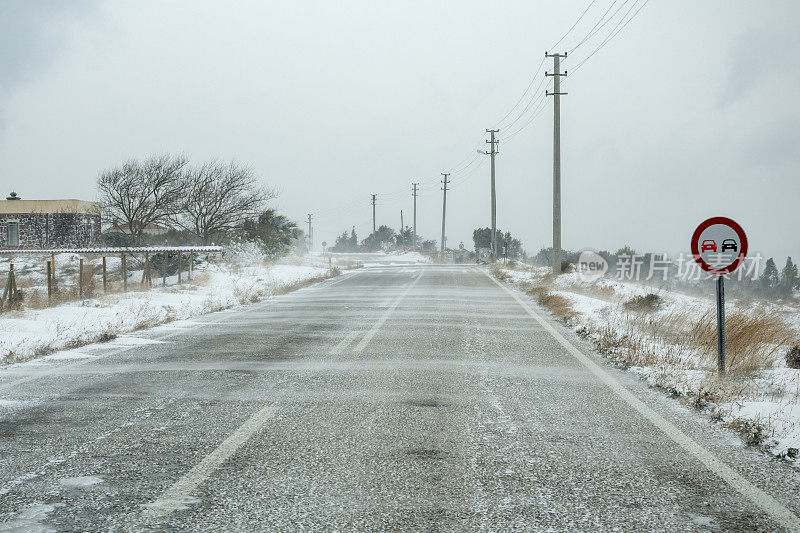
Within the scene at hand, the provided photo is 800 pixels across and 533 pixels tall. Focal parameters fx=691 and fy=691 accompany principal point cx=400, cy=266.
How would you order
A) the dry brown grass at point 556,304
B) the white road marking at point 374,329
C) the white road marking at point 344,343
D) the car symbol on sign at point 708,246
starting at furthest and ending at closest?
1. the dry brown grass at point 556,304
2. the white road marking at point 374,329
3. the white road marking at point 344,343
4. the car symbol on sign at point 708,246

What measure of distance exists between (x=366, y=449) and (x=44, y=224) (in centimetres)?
5661

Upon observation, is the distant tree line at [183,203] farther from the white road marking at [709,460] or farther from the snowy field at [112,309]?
the white road marking at [709,460]

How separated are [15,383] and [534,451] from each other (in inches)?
221

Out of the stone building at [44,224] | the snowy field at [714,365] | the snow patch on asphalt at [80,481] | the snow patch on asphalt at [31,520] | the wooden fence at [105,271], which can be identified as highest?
the stone building at [44,224]

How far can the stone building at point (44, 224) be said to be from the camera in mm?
52219

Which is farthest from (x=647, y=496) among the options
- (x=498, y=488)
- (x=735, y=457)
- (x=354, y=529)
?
(x=354, y=529)

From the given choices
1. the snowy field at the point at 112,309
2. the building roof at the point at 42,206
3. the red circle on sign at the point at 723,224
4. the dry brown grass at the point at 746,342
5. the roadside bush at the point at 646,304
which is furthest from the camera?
the building roof at the point at 42,206

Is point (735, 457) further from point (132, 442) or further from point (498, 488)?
point (132, 442)

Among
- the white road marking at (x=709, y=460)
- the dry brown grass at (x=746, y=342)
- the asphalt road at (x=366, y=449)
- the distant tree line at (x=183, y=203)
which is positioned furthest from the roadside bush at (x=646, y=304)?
the distant tree line at (x=183, y=203)

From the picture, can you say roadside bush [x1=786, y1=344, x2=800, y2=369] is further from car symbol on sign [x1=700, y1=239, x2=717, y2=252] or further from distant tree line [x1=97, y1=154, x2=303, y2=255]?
distant tree line [x1=97, y1=154, x2=303, y2=255]

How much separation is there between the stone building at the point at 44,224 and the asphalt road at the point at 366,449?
4784cm

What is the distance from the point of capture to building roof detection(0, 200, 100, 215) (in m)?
53.4

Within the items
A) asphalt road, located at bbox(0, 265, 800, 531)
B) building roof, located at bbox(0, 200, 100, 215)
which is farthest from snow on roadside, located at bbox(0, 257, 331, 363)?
building roof, located at bbox(0, 200, 100, 215)

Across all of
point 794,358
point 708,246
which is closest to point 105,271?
point 708,246
